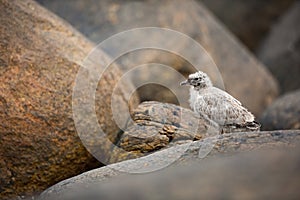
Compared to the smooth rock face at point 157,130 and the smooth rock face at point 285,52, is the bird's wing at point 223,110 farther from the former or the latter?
the smooth rock face at point 285,52

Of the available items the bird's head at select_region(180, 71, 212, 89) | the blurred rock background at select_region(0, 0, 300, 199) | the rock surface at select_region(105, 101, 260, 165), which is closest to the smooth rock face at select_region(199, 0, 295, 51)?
the blurred rock background at select_region(0, 0, 300, 199)

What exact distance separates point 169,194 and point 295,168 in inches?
48.5

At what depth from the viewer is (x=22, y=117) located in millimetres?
7863

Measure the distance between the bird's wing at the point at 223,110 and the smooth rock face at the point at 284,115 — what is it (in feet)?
11.1

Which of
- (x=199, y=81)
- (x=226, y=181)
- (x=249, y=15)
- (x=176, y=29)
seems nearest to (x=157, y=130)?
(x=199, y=81)

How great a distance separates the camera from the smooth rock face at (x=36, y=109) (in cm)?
785

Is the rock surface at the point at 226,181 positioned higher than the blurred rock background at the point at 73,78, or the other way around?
the blurred rock background at the point at 73,78

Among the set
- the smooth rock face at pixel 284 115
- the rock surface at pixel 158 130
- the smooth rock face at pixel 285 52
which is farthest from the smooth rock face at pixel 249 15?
the rock surface at pixel 158 130

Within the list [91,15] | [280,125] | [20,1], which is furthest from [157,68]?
[20,1]

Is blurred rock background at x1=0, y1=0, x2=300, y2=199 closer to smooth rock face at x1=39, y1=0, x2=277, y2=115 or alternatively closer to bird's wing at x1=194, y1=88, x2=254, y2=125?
smooth rock face at x1=39, y1=0, x2=277, y2=115

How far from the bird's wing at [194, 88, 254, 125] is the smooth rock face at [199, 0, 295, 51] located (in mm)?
10281

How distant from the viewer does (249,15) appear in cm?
1777

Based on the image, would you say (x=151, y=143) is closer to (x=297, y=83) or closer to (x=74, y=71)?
(x=74, y=71)

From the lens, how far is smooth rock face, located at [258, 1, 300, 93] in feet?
49.5
